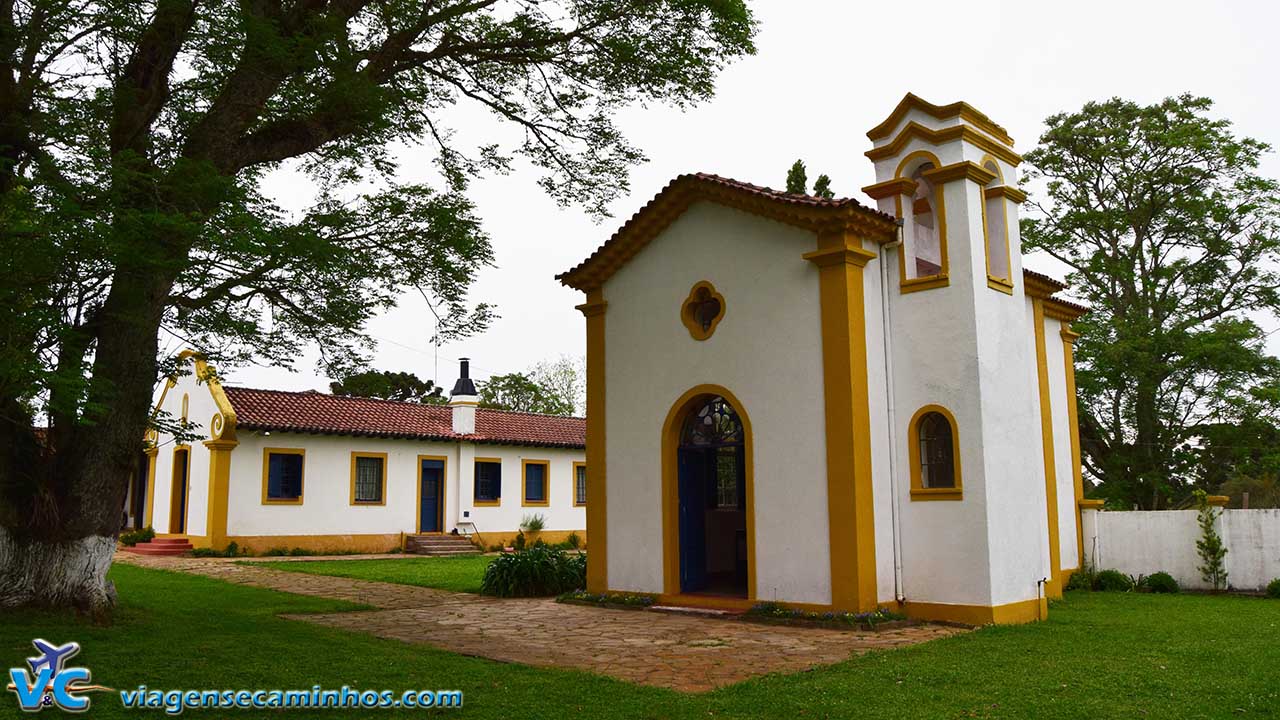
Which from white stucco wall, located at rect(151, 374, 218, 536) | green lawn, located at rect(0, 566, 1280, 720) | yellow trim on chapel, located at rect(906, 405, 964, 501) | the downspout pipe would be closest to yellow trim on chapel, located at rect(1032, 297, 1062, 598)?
green lawn, located at rect(0, 566, 1280, 720)

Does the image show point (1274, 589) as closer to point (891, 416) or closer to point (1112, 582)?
point (1112, 582)

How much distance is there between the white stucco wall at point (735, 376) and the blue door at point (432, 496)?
47.3 feet

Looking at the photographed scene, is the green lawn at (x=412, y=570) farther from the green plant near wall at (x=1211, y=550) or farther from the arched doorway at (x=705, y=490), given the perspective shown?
the green plant near wall at (x=1211, y=550)

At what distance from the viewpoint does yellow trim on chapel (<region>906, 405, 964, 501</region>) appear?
11.3 metres

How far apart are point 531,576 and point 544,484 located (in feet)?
50.4

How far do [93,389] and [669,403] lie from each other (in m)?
7.29

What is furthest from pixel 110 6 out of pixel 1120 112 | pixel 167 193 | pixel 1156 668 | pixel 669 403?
pixel 1120 112

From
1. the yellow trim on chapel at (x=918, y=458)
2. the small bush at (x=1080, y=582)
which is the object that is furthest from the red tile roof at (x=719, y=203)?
the small bush at (x=1080, y=582)

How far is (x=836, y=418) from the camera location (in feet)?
37.6

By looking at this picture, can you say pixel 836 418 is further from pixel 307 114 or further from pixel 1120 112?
pixel 1120 112

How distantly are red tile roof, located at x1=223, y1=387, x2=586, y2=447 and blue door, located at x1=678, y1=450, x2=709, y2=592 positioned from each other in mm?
14069

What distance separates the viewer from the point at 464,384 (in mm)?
28438

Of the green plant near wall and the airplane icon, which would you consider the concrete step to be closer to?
the green plant near wall

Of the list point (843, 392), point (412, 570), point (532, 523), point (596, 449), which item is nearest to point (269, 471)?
point (412, 570)
